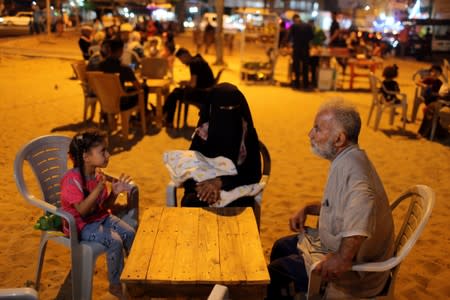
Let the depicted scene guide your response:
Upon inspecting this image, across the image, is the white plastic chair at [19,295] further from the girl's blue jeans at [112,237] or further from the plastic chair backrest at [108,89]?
the plastic chair backrest at [108,89]

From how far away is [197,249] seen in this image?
2516 mm

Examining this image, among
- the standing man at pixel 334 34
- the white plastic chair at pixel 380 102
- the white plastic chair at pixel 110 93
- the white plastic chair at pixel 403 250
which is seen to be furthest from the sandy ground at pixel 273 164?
the standing man at pixel 334 34

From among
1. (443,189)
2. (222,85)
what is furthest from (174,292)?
(443,189)

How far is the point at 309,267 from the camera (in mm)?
2639

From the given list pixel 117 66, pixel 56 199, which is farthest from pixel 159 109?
pixel 56 199

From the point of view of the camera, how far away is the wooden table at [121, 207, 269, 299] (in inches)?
88.4

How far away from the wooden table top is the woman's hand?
1.30 feet

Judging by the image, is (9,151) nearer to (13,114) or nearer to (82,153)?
Result: (13,114)

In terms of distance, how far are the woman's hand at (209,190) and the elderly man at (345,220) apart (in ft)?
2.77

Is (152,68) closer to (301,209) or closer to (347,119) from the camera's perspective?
(301,209)

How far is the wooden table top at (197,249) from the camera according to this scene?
225cm

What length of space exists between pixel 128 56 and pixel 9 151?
4.27 metres

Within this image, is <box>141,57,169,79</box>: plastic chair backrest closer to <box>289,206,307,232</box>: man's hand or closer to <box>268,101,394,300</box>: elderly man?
<box>289,206,307,232</box>: man's hand

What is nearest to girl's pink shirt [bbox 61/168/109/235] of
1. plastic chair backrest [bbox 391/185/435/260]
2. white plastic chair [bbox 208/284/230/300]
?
white plastic chair [bbox 208/284/230/300]
